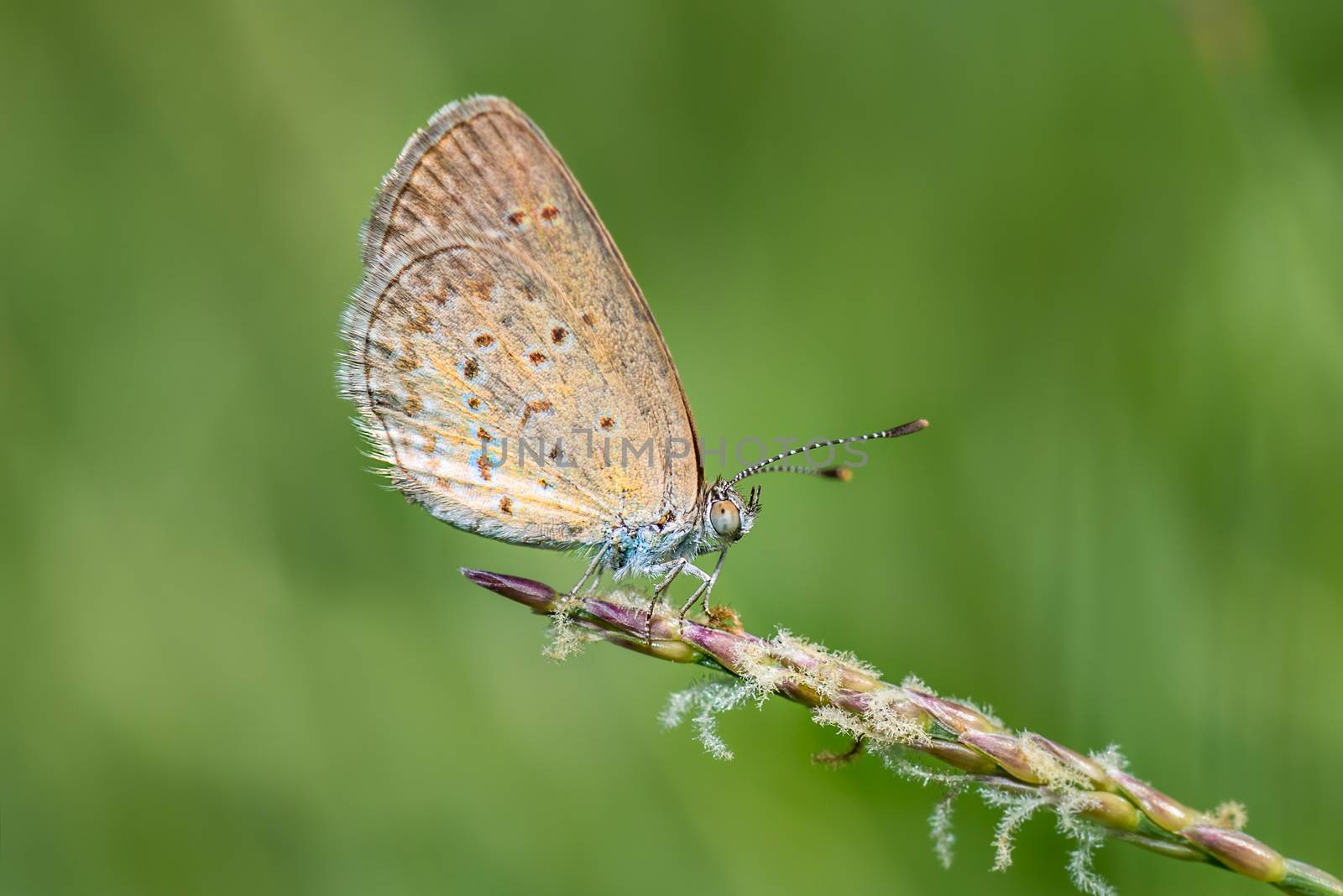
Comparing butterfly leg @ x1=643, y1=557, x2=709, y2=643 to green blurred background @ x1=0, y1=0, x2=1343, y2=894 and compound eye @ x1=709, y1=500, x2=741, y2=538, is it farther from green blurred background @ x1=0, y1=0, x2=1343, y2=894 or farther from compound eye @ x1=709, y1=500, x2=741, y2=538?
green blurred background @ x1=0, y1=0, x2=1343, y2=894

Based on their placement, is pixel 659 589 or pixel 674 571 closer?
pixel 659 589

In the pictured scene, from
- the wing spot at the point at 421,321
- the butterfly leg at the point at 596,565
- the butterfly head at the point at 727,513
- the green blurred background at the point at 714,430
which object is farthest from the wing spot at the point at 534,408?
the green blurred background at the point at 714,430

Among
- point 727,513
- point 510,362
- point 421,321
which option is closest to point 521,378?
point 510,362

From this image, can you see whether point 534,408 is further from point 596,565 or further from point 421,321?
point 596,565

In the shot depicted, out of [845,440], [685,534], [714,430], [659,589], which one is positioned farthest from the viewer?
[714,430]

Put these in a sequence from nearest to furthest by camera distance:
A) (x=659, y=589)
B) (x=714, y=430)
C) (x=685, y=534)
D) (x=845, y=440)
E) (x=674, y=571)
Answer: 1. (x=659, y=589)
2. (x=845, y=440)
3. (x=674, y=571)
4. (x=685, y=534)
5. (x=714, y=430)

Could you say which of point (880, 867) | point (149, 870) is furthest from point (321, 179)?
point (880, 867)

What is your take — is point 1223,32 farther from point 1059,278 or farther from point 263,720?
point 263,720

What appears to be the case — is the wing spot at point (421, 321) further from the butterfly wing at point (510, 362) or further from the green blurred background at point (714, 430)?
the green blurred background at point (714, 430)
